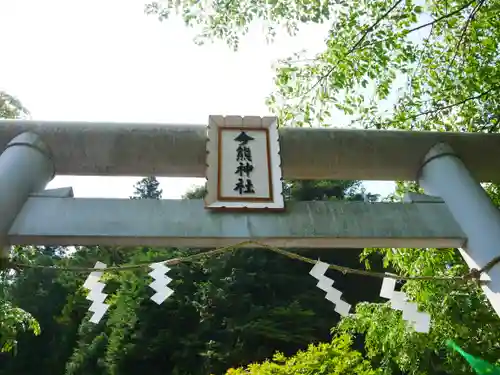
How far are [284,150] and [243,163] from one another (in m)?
0.32

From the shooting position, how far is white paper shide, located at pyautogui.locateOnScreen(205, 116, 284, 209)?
246 cm

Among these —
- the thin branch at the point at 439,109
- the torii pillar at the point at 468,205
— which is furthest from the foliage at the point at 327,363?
the torii pillar at the point at 468,205

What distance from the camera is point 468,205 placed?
7.99 ft

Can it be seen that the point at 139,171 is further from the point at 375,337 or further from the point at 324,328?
the point at 324,328

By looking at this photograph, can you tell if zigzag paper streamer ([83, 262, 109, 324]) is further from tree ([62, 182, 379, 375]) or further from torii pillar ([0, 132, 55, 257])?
Answer: tree ([62, 182, 379, 375])

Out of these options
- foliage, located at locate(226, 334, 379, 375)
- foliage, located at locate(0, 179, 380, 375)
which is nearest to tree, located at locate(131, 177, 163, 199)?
foliage, located at locate(0, 179, 380, 375)

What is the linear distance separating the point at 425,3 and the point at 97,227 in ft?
11.7

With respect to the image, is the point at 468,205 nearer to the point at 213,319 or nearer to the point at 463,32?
the point at 463,32

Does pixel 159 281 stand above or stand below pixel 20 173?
below

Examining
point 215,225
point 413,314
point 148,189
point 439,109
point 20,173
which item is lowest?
point 413,314

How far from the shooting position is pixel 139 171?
9.14 feet

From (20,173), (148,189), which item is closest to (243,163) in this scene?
(20,173)

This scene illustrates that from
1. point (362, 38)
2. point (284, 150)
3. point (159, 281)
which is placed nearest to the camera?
point (159, 281)

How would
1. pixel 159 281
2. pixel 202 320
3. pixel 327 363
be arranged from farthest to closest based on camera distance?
pixel 202 320, pixel 327 363, pixel 159 281
